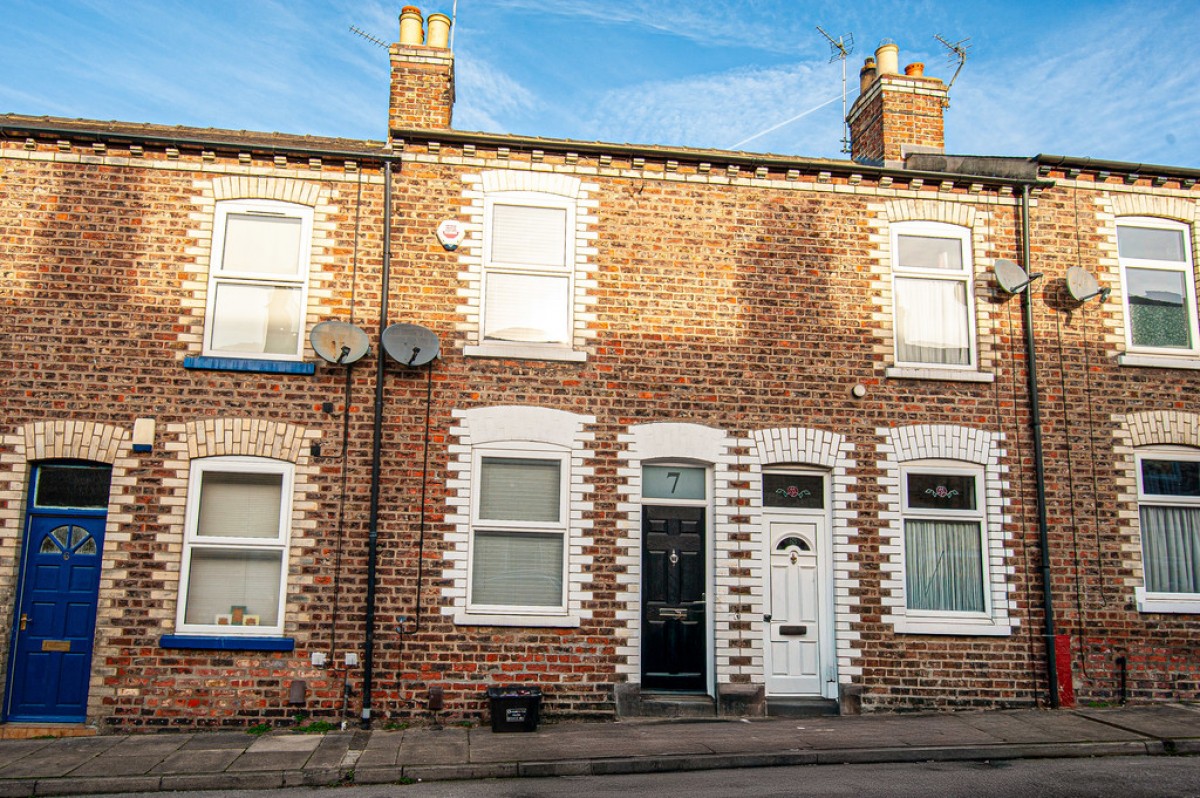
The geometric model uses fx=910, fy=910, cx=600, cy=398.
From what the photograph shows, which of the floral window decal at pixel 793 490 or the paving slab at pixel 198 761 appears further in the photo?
the floral window decal at pixel 793 490

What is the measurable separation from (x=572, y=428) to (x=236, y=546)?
157 inches

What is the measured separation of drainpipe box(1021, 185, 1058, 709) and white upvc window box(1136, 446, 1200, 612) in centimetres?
137

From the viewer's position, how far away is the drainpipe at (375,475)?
9.85 meters

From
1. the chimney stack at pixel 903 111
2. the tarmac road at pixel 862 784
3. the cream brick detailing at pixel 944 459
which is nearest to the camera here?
the tarmac road at pixel 862 784

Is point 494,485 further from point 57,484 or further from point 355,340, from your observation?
point 57,484

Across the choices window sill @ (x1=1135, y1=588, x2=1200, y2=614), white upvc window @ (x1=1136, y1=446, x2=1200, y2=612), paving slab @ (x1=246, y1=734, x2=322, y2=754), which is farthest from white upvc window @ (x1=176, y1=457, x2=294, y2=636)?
white upvc window @ (x1=1136, y1=446, x2=1200, y2=612)

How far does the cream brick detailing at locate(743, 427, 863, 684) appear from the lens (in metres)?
10.7

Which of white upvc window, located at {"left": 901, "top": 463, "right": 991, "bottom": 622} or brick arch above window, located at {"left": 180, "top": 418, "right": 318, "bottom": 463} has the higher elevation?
brick arch above window, located at {"left": 180, "top": 418, "right": 318, "bottom": 463}

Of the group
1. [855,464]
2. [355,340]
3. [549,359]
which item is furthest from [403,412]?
[855,464]

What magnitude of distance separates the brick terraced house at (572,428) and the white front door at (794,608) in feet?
0.15

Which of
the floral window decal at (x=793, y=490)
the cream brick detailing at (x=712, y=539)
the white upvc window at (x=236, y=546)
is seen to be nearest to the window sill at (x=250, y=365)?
the white upvc window at (x=236, y=546)

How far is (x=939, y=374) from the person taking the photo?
11.3 meters

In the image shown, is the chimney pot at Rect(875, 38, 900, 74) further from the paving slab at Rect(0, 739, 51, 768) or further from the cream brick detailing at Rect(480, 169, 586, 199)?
the paving slab at Rect(0, 739, 51, 768)

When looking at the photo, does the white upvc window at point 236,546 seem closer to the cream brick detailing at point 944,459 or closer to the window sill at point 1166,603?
the cream brick detailing at point 944,459
